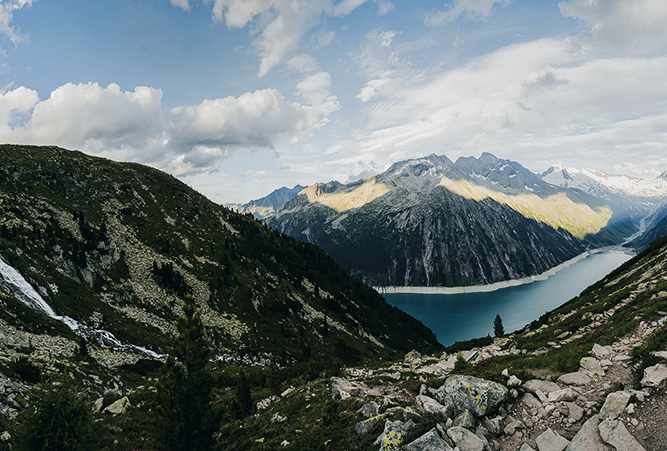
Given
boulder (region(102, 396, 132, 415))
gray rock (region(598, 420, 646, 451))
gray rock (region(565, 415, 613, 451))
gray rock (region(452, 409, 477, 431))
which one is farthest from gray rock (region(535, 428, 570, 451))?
boulder (region(102, 396, 132, 415))

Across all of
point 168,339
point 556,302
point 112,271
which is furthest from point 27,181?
point 556,302

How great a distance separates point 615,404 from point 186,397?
78.8 ft

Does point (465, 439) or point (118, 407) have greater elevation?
point (465, 439)

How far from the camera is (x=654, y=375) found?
11.2m

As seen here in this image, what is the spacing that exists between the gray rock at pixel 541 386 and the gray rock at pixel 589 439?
350 cm

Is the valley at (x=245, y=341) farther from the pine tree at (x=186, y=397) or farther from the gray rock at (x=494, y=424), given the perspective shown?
the pine tree at (x=186, y=397)

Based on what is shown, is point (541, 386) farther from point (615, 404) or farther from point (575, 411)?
point (615, 404)

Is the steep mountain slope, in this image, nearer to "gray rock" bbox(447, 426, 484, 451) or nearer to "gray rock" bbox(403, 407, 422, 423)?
"gray rock" bbox(403, 407, 422, 423)

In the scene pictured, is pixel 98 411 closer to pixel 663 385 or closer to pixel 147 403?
pixel 147 403

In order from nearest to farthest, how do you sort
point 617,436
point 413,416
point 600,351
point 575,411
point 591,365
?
point 617,436 → point 575,411 → point 413,416 → point 591,365 → point 600,351

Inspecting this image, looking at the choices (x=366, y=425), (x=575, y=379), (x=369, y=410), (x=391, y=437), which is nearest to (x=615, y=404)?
(x=575, y=379)

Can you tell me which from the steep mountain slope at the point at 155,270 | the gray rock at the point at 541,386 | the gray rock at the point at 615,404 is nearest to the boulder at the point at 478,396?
the gray rock at the point at 541,386

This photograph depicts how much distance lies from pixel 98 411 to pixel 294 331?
56.9 meters

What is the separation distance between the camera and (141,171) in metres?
134
